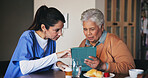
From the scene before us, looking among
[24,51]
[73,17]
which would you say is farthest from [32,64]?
[73,17]

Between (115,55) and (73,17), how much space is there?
1.27 metres

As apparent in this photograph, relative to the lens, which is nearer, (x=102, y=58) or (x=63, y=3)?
(x=102, y=58)

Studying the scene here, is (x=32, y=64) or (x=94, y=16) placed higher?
(x=94, y=16)

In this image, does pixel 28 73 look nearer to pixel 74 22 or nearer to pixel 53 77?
pixel 53 77

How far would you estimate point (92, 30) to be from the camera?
2070 mm

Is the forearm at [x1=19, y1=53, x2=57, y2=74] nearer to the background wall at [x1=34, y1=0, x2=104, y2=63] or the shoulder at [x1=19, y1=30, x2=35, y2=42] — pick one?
the shoulder at [x1=19, y1=30, x2=35, y2=42]

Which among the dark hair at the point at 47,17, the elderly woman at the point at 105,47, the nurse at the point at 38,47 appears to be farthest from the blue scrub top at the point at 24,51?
the elderly woman at the point at 105,47

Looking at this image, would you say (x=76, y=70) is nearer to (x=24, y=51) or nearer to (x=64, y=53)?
(x=64, y=53)

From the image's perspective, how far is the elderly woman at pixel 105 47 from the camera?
1.93 metres

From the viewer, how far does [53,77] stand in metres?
1.71

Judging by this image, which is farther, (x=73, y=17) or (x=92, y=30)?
(x=73, y=17)

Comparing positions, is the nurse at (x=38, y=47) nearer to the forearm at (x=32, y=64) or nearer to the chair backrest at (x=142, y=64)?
the forearm at (x=32, y=64)

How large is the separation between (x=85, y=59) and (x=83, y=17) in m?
0.48

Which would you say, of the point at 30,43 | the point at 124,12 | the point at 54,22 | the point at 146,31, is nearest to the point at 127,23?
the point at 124,12
